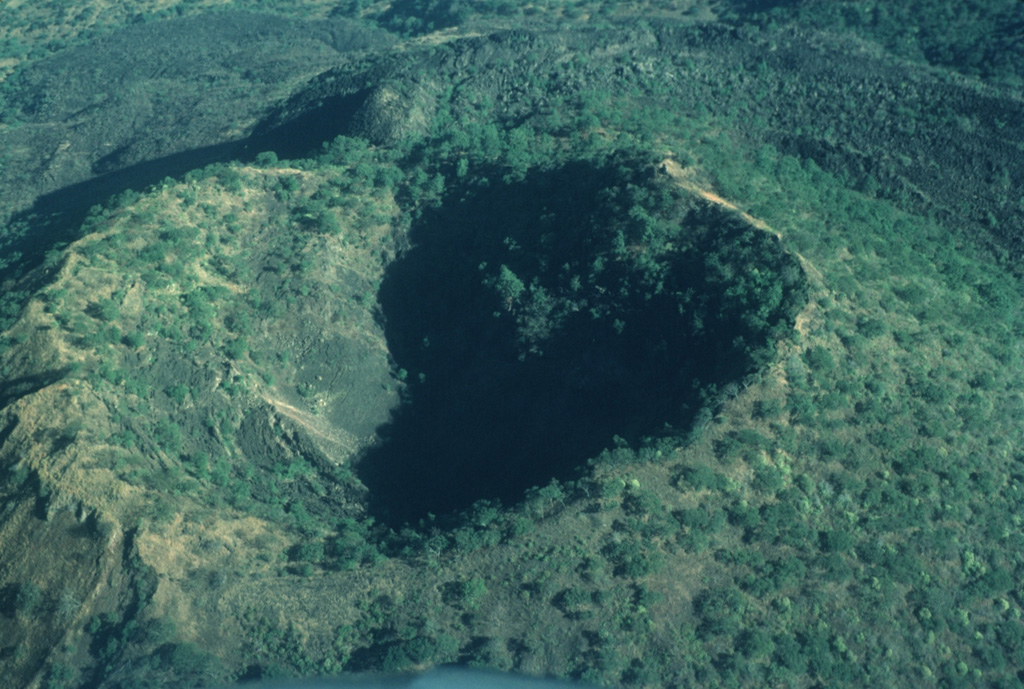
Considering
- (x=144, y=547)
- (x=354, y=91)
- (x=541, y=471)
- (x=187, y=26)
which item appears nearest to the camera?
(x=144, y=547)

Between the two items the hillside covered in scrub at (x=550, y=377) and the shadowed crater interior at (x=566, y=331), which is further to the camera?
the shadowed crater interior at (x=566, y=331)

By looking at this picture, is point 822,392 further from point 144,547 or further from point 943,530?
point 144,547

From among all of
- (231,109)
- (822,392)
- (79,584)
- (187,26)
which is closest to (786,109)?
(822,392)

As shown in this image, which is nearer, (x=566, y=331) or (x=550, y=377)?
(x=550, y=377)

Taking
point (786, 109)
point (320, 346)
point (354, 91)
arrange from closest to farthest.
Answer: point (320, 346) → point (786, 109) → point (354, 91)
